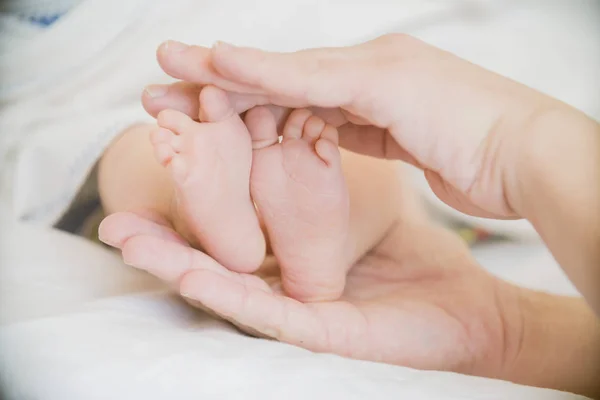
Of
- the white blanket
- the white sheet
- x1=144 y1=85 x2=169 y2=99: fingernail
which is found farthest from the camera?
the white blanket

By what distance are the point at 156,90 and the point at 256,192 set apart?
134 millimetres

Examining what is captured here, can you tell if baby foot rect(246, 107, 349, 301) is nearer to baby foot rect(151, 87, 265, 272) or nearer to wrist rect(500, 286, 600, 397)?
baby foot rect(151, 87, 265, 272)

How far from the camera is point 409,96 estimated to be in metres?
0.56

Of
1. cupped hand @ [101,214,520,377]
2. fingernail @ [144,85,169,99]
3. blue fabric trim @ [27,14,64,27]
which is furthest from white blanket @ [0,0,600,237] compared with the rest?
fingernail @ [144,85,169,99]

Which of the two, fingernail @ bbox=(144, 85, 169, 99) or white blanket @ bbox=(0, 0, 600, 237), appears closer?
A: fingernail @ bbox=(144, 85, 169, 99)

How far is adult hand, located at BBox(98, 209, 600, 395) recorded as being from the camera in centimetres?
54

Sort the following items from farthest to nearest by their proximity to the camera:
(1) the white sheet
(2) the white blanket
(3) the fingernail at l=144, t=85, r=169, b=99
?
(2) the white blanket → (3) the fingernail at l=144, t=85, r=169, b=99 → (1) the white sheet

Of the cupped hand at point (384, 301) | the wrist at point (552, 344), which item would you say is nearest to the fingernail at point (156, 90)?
the cupped hand at point (384, 301)

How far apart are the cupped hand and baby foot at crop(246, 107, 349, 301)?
42 millimetres

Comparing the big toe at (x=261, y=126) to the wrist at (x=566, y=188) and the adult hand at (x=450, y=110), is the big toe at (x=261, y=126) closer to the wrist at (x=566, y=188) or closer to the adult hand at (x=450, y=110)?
the adult hand at (x=450, y=110)

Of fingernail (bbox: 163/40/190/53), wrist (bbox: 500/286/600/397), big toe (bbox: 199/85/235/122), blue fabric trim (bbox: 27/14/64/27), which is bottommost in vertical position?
wrist (bbox: 500/286/600/397)

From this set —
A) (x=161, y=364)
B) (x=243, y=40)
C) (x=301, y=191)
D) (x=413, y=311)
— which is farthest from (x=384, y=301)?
(x=243, y=40)

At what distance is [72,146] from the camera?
834 millimetres

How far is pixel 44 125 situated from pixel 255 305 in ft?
1.83
